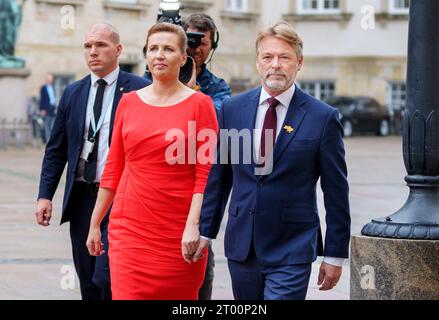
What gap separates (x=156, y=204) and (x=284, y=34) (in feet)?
3.46

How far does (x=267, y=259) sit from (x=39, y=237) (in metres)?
7.80

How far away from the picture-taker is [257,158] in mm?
6133

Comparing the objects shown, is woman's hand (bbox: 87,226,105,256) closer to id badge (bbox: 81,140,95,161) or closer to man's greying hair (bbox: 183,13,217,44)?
id badge (bbox: 81,140,95,161)

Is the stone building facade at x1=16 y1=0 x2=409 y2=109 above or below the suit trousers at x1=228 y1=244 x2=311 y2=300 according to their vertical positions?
below

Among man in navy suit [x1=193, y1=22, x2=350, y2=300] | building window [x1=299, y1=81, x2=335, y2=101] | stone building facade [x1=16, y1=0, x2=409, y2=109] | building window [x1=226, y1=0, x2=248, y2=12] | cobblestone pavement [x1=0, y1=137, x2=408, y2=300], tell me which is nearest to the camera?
man in navy suit [x1=193, y1=22, x2=350, y2=300]

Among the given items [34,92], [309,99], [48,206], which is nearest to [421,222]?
[309,99]

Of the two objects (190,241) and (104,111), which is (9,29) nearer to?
(104,111)

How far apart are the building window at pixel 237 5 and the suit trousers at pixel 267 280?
3830 cm

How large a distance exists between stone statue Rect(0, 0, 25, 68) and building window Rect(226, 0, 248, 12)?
36.7 ft

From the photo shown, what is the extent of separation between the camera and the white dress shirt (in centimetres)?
742

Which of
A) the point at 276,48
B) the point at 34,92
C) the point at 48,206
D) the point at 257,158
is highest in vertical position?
the point at 276,48
